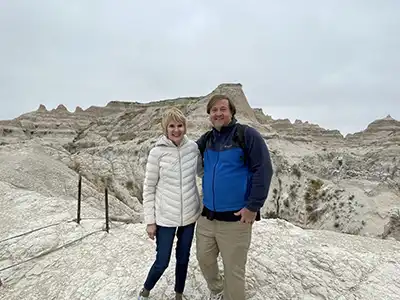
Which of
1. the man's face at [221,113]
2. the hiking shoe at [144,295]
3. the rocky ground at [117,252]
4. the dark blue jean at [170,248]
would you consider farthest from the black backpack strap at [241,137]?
the rocky ground at [117,252]

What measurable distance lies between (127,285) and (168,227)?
1477mm

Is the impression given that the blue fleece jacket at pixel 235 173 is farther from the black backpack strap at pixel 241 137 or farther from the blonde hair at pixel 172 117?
the blonde hair at pixel 172 117

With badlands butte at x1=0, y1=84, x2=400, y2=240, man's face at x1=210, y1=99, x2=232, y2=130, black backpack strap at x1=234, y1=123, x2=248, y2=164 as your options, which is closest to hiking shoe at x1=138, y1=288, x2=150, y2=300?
black backpack strap at x1=234, y1=123, x2=248, y2=164

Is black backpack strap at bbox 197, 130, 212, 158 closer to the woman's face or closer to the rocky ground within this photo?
the woman's face

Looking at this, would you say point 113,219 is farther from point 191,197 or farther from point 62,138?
point 62,138

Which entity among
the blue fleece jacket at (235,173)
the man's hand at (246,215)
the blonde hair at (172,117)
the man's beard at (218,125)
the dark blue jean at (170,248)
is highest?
the blonde hair at (172,117)

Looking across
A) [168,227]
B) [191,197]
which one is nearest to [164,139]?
[191,197]

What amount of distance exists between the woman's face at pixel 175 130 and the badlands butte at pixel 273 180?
444cm

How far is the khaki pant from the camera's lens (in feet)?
11.1

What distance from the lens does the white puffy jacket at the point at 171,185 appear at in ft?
11.8

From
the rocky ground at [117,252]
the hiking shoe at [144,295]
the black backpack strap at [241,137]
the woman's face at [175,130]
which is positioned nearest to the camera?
the black backpack strap at [241,137]

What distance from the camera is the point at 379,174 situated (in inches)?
1172

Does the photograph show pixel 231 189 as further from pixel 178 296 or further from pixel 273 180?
pixel 273 180

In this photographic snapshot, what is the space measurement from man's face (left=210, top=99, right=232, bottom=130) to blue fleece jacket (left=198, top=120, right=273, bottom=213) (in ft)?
0.19
